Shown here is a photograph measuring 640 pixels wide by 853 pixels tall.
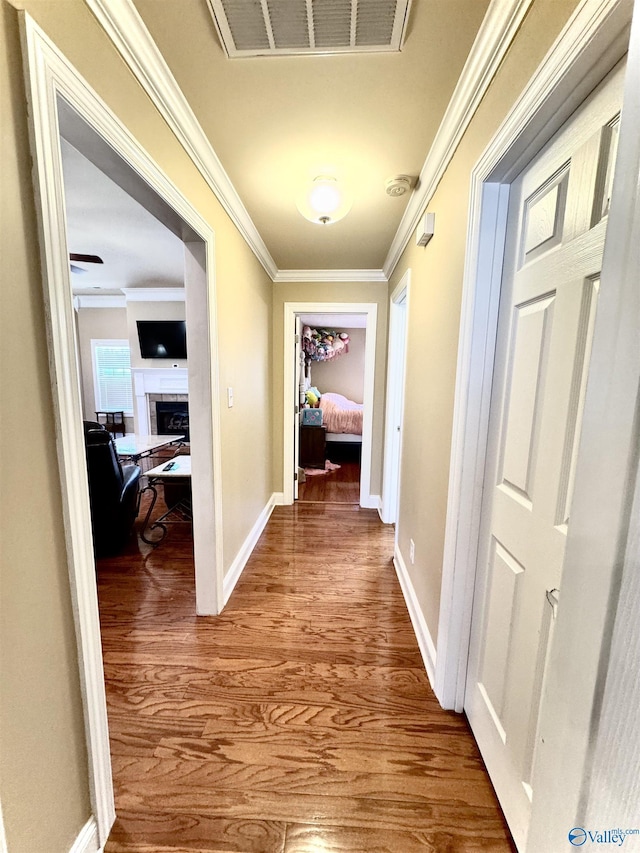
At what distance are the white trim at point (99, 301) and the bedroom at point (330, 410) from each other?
10.7 ft

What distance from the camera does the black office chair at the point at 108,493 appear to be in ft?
7.77

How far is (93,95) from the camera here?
2.87 ft

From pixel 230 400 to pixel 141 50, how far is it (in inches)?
57.5

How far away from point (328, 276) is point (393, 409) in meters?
1.42

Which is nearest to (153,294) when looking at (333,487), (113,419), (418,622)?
(113,419)

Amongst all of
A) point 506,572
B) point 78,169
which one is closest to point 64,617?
point 506,572

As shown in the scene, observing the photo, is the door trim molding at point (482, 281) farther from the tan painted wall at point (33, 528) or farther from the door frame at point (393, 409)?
the door frame at point (393, 409)

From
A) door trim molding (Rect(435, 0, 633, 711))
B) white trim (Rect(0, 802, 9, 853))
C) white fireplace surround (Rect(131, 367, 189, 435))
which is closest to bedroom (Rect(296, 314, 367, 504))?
white fireplace surround (Rect(131, 367, 189, 435))

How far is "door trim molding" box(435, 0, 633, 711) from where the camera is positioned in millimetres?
692

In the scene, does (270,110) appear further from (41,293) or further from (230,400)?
(230,400)

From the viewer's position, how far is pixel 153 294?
5289mm

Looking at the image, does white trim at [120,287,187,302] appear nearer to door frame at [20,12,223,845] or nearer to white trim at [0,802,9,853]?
door frame at [20,12,223,845]

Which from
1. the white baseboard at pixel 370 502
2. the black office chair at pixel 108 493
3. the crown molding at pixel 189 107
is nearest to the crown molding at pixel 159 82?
the crown molding at pixel 189 107

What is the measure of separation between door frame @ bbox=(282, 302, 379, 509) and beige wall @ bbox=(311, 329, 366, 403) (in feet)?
12.0
